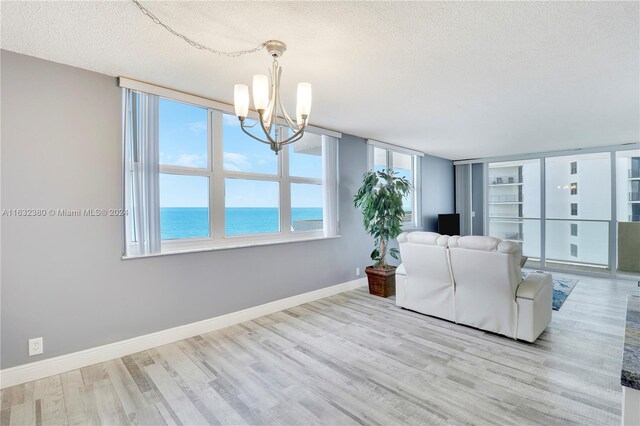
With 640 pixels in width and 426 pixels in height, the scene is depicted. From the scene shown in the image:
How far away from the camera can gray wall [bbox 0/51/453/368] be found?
2.24m

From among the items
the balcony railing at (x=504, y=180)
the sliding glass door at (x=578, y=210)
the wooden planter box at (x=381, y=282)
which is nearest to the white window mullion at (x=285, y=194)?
the wooden planter box at (x=381, y=282)

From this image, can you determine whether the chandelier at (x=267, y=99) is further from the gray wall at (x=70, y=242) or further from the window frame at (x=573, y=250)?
the window frame at (x=573, y=250)

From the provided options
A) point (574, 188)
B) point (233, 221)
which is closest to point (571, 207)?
point (574, 188)

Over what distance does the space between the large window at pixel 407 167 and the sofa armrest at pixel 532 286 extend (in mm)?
2801

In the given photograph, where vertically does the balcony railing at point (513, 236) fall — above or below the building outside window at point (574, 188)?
below

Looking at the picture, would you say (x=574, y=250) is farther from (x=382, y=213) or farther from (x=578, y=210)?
(x=382, y=213)

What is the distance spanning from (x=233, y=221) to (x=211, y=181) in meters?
0.52

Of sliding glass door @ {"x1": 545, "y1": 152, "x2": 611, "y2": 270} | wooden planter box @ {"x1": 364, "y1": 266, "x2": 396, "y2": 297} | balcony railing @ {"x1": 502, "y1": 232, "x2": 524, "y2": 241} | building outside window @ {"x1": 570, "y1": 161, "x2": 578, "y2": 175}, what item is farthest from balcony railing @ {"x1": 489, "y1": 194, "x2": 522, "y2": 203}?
wooden planter box @ {"x1": 364, "y1": 266, "x2": 396, "y2": 297}

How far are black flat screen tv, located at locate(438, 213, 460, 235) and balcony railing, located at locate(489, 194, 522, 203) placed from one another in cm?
89

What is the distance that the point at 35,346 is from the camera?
231 centimetres

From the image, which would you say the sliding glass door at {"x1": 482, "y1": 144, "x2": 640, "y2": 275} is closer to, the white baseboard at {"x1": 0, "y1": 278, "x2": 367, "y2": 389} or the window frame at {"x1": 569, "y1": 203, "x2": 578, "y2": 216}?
the window frame at {"x1": 569, "y1": 203, "x2": 578, "y2": 216}

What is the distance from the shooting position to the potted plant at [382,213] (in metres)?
4.36

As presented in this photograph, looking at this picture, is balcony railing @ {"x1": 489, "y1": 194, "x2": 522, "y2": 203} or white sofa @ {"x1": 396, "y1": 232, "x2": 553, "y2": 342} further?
balcony railing @ {"x1": 489, "y1": 194, "x2": 522, "y2": 203}

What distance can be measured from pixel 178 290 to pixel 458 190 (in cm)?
666
